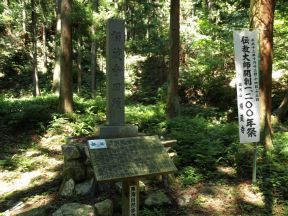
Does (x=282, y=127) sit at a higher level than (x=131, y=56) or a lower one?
lower

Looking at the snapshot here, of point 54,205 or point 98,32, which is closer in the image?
point 54,205

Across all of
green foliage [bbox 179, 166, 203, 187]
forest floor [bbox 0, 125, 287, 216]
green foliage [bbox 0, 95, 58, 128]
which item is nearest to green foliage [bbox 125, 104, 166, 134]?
green foliage [bbox 179, 166, 203, 187]

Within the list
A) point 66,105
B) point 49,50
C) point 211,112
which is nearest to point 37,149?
point 66,105

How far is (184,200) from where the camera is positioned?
6.22m

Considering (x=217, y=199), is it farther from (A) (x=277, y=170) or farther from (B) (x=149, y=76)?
(B) (x=149, y=76)

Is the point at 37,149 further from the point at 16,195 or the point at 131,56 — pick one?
the point at 131,56

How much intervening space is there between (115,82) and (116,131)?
87 centimetres

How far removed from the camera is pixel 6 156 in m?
8.69

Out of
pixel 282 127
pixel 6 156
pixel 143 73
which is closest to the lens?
pixel 6 156

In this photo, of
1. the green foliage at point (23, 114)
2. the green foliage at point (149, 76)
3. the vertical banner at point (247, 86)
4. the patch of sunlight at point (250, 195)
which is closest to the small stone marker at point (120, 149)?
the vertical banner at point (247, 86)

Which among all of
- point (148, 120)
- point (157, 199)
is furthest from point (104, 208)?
point (148, 120)

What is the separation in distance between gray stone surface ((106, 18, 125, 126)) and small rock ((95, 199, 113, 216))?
1406mm

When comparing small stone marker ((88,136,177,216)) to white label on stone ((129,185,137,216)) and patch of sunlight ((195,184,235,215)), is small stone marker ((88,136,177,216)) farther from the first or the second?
patch of sunlight ((195,184,235,215))

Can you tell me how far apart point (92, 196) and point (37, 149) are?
3.56 metres
